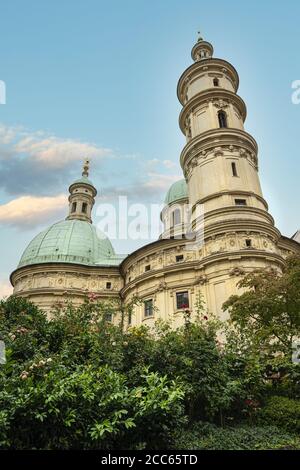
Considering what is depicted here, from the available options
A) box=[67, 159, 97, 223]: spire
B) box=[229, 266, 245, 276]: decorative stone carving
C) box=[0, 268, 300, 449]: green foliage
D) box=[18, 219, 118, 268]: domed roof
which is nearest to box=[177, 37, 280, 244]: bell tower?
box=[229, 266, 245, 276]: decorative stone carving

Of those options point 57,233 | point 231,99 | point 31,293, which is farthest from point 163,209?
point 31,293

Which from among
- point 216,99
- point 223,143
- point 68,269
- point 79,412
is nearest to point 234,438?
point 79,412

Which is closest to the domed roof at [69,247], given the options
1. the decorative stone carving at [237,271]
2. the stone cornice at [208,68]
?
the decorative stone carving at [237,271]

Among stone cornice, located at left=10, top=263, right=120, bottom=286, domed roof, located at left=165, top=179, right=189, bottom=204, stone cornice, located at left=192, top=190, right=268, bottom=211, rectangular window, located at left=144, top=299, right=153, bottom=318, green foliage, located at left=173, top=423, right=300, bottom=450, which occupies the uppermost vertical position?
domed roof, located at left=165, top=179, right=189, bottom=204

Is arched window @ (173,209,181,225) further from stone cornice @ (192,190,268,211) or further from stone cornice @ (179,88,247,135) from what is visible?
stone cornice @ (192,190,268,211)

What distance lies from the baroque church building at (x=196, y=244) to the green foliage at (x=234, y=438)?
12.4 meters

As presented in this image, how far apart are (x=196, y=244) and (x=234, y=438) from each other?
21.2 metres

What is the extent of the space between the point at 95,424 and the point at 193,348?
494 cm

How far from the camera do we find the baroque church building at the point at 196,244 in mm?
27562

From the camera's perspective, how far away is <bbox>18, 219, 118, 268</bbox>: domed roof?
4259 cm

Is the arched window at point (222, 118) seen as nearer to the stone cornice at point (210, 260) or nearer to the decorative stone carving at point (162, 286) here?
the stone cornice at point (210, 260)

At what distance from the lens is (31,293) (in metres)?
38.0

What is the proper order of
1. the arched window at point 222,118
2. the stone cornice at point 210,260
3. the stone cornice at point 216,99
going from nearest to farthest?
the stone cornice at point 210,260 → the arched window at point 222,118 → the stone cornice at point 216,99

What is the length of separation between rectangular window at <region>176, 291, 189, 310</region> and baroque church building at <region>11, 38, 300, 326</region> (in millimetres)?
89
